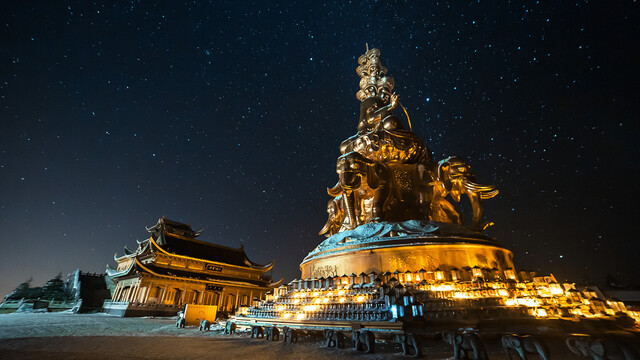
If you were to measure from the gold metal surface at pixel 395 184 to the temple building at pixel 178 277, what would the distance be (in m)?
18.2

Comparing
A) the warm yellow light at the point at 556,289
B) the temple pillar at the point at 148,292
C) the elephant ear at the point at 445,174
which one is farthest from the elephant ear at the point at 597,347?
the temple pillar at the point at 148,292

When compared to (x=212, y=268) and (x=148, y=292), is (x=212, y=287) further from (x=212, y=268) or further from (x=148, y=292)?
(x=148, y=292)

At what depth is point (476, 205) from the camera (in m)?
10.9

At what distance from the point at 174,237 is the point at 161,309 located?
31.2ft

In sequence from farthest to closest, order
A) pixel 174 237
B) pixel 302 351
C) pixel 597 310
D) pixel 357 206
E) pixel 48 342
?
pixel 174 237 → pixel 357 206 → pixel 597 310 → pixel 48 342 → pixel 302 351

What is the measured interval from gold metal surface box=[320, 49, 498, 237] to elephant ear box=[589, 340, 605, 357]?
7639 millimetres

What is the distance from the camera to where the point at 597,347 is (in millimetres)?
3381

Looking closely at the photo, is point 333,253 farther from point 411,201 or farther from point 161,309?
point 161,309

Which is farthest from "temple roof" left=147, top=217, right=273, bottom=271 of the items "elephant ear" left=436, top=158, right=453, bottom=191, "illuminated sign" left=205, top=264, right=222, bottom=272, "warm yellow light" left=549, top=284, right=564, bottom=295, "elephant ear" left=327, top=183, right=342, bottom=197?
"warm yellow light" left=549, top=284, right=564, bottom=295

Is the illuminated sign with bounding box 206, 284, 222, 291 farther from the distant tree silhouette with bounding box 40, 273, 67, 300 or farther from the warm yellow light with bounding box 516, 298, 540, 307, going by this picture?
the warm yellow light with bounding box 516, 298, 540, 307

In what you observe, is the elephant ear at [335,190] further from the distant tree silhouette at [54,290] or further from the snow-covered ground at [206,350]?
the distant tree silhouette at [54,290]

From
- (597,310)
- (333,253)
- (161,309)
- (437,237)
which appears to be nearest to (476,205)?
(437,237)

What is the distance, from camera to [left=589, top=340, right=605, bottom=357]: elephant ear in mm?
3344

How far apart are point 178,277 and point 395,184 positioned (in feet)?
72.1
